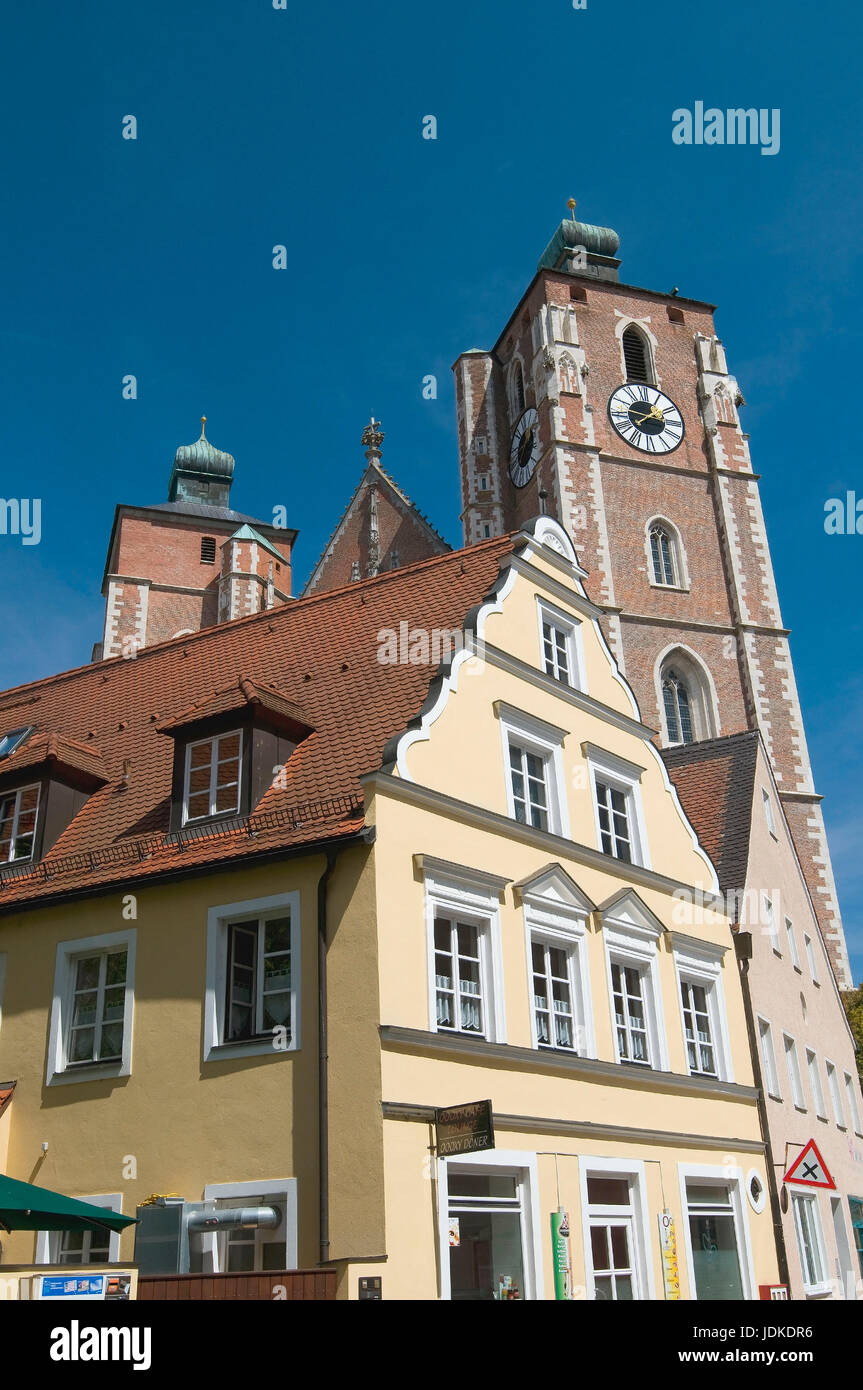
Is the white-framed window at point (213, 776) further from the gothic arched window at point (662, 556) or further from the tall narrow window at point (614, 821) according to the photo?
the gothic arched window at point (662, 556)

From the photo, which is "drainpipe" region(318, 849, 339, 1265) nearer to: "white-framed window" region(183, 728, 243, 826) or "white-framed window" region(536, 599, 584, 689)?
"white-framed window" region(183, 728, 243, 826)

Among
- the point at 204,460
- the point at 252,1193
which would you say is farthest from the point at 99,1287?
the point at 204,460

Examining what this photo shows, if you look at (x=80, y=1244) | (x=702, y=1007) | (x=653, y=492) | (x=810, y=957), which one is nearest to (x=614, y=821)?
(x=702, y=1007)

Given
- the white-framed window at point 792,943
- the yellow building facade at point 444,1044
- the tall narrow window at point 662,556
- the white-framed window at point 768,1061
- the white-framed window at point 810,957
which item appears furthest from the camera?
Result: the tall narrow window at point 662,556

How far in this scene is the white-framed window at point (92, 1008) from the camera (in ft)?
46.8

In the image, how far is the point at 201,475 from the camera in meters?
66.7

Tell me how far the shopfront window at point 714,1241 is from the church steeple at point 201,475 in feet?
174

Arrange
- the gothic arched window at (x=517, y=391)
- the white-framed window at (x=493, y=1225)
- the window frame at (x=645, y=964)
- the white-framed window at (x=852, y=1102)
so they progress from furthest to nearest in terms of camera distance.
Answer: the gothic arched window at (x=517, y=391), the white-framed window at (x=852, y=1102), the window frame at (x=645, y=964), the white-framed window at (x=493, y=1225)

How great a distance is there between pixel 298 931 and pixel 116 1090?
2.79 metres

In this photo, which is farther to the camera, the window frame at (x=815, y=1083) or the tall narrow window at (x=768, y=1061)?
the window frame at (x=815, y=1083)

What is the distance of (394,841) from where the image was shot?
13523mm

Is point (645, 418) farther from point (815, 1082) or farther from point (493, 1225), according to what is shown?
point (493, 1225)

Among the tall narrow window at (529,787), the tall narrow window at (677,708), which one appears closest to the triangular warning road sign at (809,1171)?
the tall narrow window at (529,787)

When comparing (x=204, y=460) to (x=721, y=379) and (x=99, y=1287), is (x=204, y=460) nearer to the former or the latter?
(x=721, y=379)
